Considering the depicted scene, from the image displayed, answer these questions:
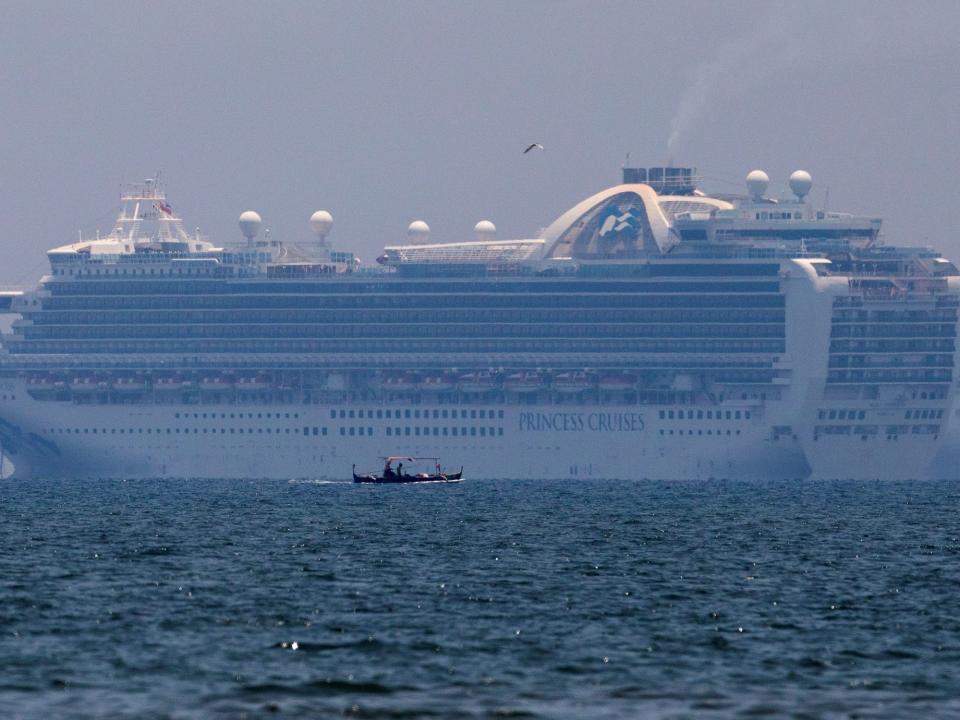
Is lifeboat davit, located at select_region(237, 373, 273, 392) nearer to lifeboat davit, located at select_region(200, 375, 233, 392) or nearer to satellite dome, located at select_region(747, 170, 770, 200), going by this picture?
lifeboat davit, located at select_region(200, 375, 233, 392)

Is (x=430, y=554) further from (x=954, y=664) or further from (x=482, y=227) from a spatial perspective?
(x=482, y=227)

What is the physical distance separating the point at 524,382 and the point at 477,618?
11030 cm

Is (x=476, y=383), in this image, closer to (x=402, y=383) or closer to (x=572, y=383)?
(x=402, y=383)

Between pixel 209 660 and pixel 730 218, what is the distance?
123 meters

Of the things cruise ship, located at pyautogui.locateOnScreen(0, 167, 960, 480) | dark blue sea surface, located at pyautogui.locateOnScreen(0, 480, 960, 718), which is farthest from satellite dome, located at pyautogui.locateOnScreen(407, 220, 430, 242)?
dark blue sea surface, located at pyautogui.locateOnScreen(0, 480, 960, 718)

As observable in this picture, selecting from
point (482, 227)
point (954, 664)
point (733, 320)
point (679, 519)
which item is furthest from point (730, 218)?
point (954, 664)

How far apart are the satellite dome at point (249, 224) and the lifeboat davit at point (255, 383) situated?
1443cm

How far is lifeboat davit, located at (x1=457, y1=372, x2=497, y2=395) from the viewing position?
165 m

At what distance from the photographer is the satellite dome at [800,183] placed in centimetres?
17175

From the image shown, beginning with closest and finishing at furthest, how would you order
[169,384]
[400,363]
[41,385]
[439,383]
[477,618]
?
[477,618], [439,383], [400,363], [41,385], [169,384]

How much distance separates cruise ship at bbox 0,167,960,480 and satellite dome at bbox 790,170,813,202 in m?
0.14

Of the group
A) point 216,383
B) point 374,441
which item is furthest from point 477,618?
point 216,383

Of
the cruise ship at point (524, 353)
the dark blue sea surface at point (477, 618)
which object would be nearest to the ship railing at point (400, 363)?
the cruise ship at point (524, 353)

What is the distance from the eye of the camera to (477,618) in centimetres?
5494
